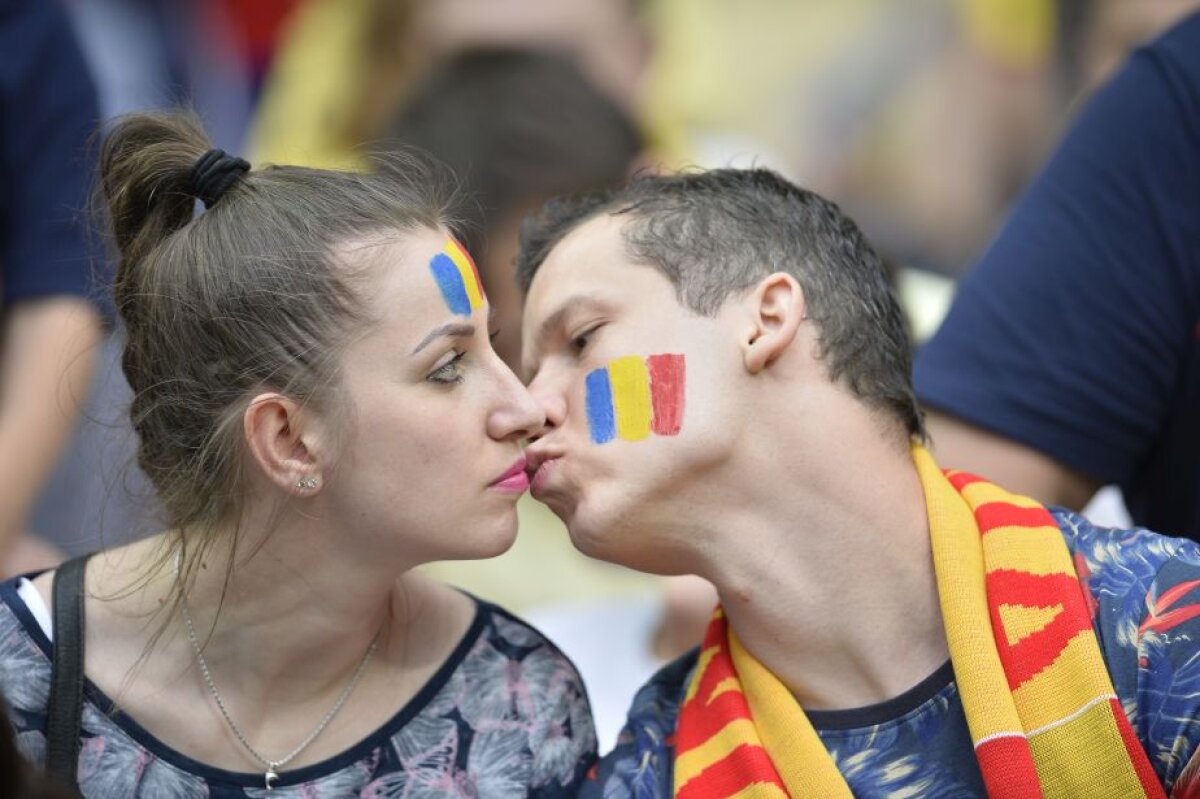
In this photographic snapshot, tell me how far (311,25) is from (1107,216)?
10.0ft

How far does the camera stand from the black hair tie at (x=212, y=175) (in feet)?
6.79


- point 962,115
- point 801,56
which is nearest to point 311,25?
point 801,56

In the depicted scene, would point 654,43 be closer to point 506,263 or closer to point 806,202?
point 506,263

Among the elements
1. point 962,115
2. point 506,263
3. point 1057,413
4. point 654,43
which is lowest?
point 1057,413

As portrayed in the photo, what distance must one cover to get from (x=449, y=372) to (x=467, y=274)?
0.15 metres

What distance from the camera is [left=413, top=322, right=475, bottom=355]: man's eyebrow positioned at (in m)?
2.03

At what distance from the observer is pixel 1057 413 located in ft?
8.25

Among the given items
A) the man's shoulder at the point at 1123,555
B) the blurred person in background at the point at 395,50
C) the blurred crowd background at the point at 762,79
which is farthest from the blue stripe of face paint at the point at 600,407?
the blurred person in background at the point at 395,50

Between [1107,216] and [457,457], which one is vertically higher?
[1107,216]

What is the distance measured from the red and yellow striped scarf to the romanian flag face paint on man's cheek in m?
0.36

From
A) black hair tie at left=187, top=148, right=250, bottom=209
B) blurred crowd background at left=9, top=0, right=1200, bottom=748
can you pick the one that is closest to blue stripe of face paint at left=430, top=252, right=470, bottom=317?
black hair tie at left=187, top=148, right=250, bottom=209

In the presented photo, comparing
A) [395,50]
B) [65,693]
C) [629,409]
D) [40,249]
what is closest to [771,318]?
[629,409]

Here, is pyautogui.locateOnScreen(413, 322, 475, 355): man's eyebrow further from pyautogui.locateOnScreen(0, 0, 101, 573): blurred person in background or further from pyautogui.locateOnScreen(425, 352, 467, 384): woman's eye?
pyautogui.locateOnScreen(0, 0, 101, 573): blurred person in background

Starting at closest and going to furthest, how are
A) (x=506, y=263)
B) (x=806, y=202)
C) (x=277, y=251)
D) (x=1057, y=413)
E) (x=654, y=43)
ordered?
1. (x=277, y=251)
2. (x=806, y=202)
3. (x=1057, y=413)
4. (x=506, y=263)
5. (x=654, y=43)
